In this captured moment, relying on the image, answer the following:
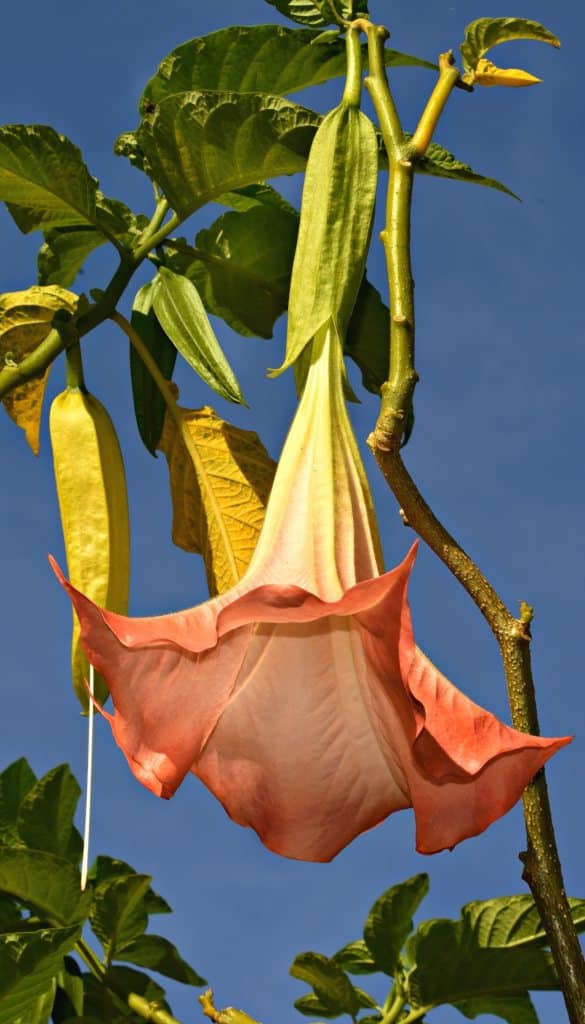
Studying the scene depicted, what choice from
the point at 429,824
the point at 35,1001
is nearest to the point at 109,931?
the point at 35,1001

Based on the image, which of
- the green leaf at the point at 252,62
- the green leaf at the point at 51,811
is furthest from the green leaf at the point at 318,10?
the green leaf at the point at 51,811

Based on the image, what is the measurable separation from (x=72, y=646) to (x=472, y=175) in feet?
2.33

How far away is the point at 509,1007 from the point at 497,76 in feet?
3.83

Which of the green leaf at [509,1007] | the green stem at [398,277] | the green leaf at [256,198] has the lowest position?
the green leaf at [509,1007]

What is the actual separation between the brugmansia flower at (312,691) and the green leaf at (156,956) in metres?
0.77

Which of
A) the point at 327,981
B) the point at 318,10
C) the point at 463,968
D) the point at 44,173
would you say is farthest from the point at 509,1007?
the point at 318,10

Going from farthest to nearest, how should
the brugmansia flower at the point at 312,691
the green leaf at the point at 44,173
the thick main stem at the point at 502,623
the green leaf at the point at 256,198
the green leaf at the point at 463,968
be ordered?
the green leaf at the point at 256,198 < the green leaf at the point at 463,968 < the green leaf at the point at 44,173 < the thick main stem at the point at 502,623 < the brugmansia flower at the point at 312,691

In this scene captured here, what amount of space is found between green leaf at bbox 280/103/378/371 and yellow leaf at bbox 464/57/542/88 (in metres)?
0.24

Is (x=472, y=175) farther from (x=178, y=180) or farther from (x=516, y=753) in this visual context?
(x=516, y=753)

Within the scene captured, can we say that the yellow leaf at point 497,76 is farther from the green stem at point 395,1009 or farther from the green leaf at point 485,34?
the green stem at point 395,1009

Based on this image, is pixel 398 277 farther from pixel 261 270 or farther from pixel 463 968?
pixel 463 968

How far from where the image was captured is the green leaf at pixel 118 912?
156 cm

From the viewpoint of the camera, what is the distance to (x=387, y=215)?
1.08m

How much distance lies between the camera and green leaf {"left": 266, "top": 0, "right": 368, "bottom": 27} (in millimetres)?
1518
